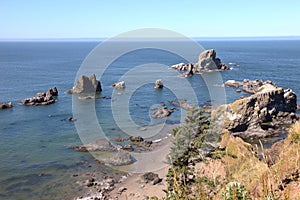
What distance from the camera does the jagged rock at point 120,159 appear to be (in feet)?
129

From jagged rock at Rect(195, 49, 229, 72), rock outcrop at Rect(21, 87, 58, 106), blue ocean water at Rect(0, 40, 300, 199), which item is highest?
jagged rock at Rect(195, 49, 229, 72)

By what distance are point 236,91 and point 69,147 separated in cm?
5047

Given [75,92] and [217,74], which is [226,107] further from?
[217,74]

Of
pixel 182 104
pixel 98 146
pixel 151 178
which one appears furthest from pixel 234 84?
pixel 151 178

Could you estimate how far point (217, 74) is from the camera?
113 m

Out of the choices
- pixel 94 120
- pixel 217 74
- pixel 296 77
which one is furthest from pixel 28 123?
pixel 296 77

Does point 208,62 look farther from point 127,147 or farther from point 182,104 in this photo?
point 127,147

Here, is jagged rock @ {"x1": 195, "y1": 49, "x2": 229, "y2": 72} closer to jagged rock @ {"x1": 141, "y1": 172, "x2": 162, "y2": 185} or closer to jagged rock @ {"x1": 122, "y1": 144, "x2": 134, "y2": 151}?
jagged rock @ {"x1": 122, "y1": 144, "x2": 134, "y2": 151}

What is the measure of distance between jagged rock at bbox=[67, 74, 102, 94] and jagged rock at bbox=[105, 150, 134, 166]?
46.7m

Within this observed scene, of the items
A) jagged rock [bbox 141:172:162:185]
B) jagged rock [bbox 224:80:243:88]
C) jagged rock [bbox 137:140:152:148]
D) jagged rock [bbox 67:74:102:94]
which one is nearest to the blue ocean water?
jagged rock [bbox 67:74:102:94]

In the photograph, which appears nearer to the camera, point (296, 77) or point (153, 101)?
point (153, 101)

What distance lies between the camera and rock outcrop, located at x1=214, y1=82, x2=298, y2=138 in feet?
151

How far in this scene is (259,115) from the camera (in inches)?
1877

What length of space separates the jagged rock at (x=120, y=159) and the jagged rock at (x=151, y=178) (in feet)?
15.1
